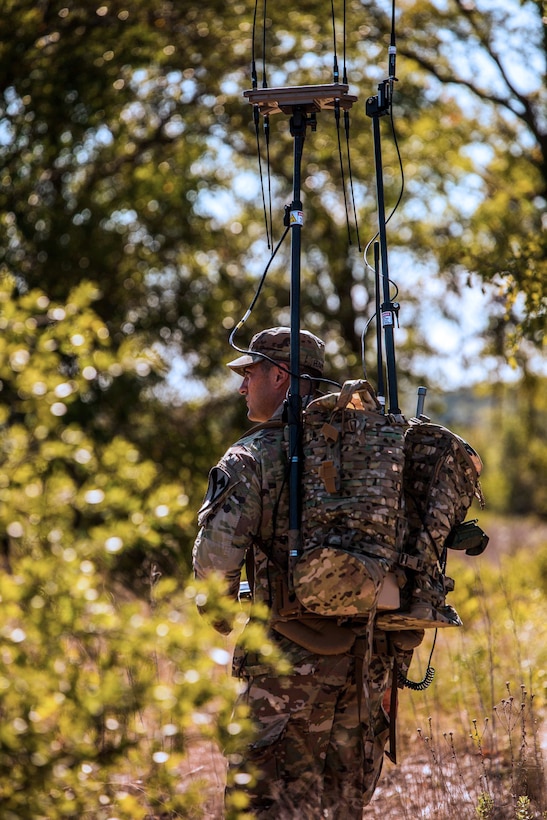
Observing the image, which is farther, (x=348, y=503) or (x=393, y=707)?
(x=393, y=707)

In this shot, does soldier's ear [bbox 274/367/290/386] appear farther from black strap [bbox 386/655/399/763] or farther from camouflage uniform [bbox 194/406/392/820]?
black strap [bbox 386/655/399/763]

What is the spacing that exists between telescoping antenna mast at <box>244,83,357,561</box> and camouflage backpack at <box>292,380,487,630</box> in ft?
0.13

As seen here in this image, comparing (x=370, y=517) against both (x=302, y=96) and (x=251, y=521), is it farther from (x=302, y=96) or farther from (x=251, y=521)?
(x=302, y=96)

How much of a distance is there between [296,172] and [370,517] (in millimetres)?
1334

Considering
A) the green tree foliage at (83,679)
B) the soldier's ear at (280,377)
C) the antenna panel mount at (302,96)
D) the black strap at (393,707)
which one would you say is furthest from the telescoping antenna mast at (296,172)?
the green tree foliage at (83,679)

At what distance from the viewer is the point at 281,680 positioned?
11.2 ft

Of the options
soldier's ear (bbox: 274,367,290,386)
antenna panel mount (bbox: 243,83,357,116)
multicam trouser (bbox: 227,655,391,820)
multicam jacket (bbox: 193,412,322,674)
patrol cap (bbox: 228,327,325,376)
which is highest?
antenna panel mount (bbox: 243,83,357,116)

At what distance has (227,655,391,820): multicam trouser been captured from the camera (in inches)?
132

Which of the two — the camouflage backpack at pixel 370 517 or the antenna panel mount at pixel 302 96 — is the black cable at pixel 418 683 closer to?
the camouflage backpack at pixel 370 517

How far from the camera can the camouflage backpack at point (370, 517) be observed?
318 centimetres

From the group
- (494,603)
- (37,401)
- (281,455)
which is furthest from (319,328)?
(37,401)

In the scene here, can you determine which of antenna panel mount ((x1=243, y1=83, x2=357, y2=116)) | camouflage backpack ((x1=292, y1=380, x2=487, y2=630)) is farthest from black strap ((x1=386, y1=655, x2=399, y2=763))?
antenna panel mount ((x1=243, y1=83, x2=357, y2=116))

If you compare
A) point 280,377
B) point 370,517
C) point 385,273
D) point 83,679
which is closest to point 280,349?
point 280,377

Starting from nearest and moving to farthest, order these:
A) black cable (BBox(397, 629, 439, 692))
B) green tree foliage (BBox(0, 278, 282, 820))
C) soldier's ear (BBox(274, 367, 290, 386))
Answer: green tree foliage (BBox(0, 278, 282, 820)) < black cable (BBox(397, 629, 439, 692)) < soldier's ear (BBox(274, 367, 290, 386))
